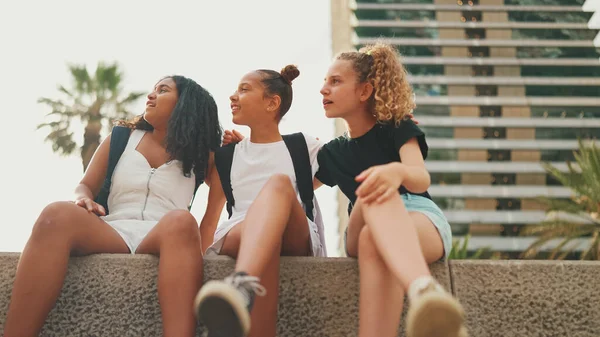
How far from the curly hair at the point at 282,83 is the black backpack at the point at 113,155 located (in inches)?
25.2

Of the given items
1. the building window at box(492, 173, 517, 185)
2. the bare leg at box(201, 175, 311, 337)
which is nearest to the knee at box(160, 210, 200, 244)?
the bare leg at box(201, 175, 311, 337)

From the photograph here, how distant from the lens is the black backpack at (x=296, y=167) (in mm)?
2990

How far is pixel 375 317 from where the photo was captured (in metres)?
2.07

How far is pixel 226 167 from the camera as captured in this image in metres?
3.12

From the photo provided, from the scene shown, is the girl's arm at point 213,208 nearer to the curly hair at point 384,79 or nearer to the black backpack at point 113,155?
the black backpack at point 113,155

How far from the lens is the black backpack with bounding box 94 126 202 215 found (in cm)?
299

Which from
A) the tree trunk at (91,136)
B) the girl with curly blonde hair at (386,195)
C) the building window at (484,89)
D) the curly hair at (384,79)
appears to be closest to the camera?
the girl with curly blonde hair at (386,195)

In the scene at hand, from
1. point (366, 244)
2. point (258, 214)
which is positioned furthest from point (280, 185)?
point (366, 244)

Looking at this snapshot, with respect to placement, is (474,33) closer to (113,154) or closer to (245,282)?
(113,154)

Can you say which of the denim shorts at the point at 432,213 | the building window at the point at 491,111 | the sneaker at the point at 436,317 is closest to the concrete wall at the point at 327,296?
the denim shorts at the point at 432,213

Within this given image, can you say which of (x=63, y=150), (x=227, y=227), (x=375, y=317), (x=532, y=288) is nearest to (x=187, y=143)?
(x=227, y=227)

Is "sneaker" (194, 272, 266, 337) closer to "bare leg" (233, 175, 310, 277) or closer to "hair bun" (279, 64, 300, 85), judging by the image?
"bare leg" (233, 175, 310, 277)

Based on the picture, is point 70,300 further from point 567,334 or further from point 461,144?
point 461,144

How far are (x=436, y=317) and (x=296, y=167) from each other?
1.50 m
